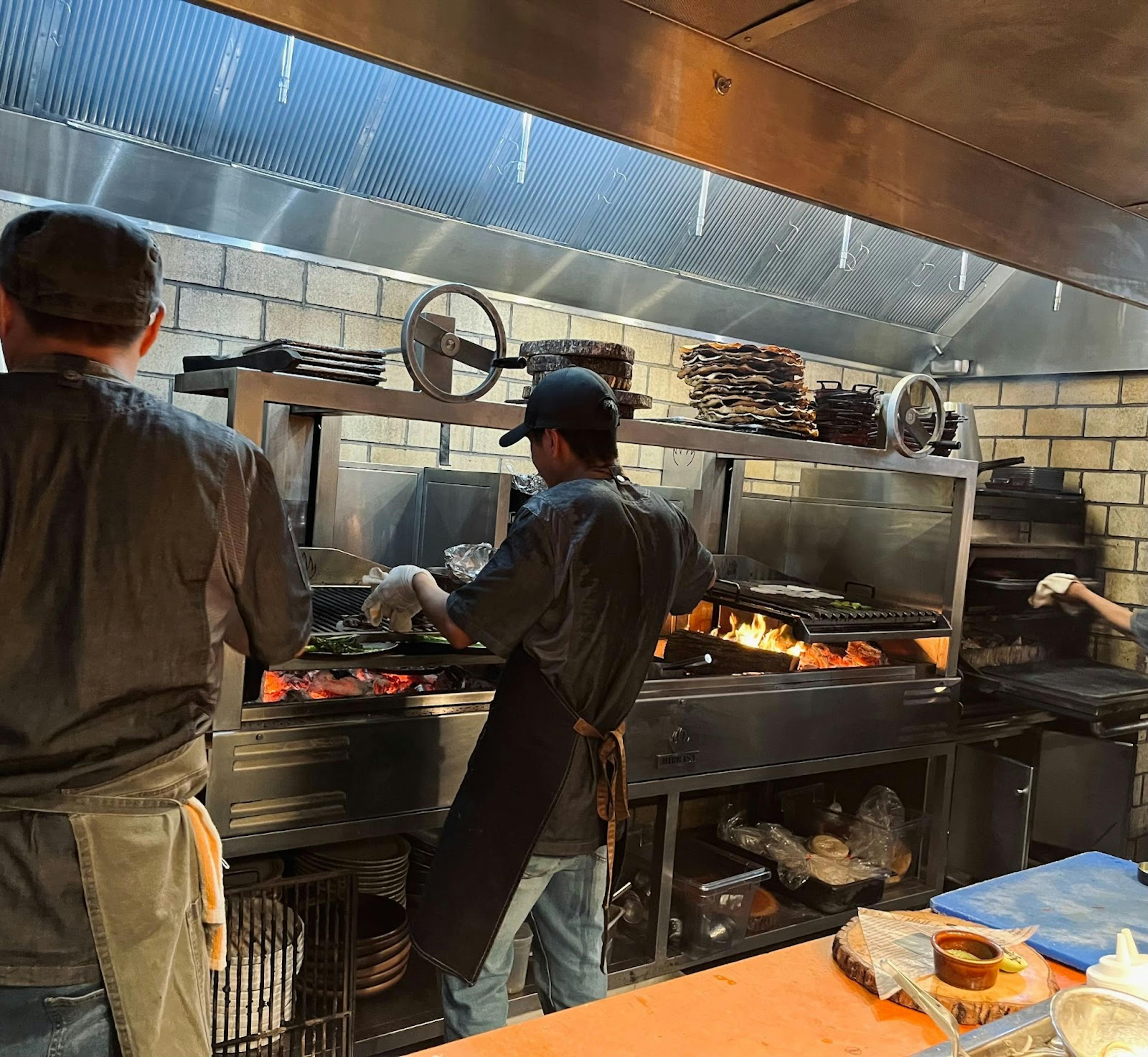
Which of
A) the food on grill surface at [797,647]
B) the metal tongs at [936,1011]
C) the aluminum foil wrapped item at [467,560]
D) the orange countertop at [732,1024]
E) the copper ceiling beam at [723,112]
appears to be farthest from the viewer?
the food on grill surface at [797,647]

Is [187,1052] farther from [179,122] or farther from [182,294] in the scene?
[179,122]

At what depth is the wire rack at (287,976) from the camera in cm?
238

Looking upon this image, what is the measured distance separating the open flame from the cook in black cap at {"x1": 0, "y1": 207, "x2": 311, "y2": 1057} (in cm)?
248

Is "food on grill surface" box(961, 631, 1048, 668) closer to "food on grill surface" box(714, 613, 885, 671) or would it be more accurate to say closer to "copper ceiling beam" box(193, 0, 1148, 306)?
"food on grill surface" box(714, 613, 885, 671)

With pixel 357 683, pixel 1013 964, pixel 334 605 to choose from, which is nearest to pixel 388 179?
pixel 334 605

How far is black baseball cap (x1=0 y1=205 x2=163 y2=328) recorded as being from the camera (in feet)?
4.89

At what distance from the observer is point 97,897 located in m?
1.45

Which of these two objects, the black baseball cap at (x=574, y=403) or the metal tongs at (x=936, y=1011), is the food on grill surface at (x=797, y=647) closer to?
the black baseball cap at (x=574, y=403)

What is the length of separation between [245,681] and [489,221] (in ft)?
6.50

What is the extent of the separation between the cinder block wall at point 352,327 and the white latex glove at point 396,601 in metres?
1.10

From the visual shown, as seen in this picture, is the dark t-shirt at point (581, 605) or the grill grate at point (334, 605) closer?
the dark t-shirt at point (581, 605)

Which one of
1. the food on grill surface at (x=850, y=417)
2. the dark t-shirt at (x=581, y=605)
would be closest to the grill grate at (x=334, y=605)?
the dark t-shirt at (x=581, y=605)

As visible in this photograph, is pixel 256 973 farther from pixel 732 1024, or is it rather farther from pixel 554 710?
pixel 732 1024

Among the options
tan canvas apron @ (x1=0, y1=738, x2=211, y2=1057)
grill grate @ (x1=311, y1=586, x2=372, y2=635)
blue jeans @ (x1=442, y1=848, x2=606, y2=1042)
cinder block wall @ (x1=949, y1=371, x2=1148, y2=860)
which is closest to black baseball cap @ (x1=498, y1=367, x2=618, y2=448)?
grill grate @ (x1=311, y1=586, x2=372, y2=635)
